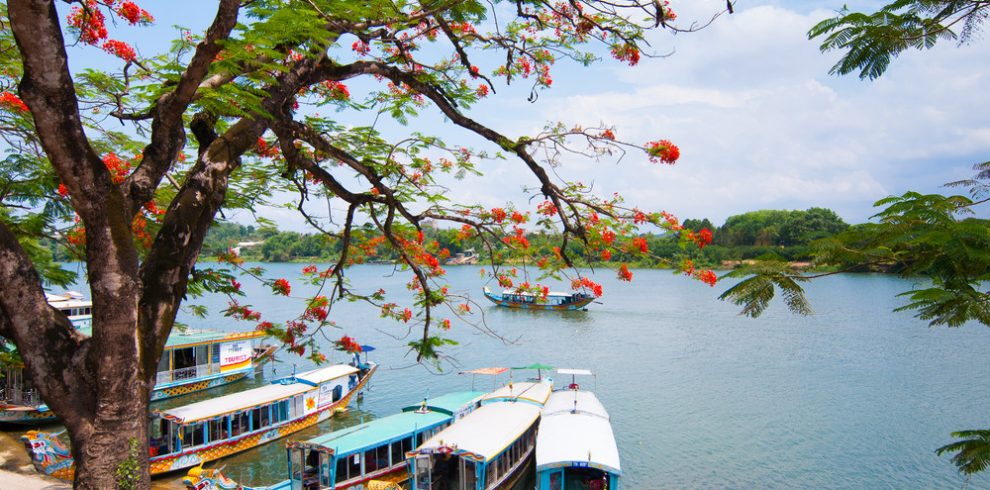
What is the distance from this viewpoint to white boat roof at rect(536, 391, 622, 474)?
35.6 ft

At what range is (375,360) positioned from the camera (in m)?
25.6

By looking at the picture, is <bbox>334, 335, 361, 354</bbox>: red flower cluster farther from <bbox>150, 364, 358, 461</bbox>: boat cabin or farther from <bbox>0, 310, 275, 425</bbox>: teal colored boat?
<bbox>0, 310, 275, 425</bbox>: teal colored boat

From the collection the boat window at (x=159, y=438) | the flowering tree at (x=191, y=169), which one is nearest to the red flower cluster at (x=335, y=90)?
the flowering tree at (x=191, y=169)

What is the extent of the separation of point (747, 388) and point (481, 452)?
13.4 metres

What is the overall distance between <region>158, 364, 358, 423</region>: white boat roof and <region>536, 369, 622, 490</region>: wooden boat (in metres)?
7.27

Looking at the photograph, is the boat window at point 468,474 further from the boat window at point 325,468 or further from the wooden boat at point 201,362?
the wooden boat at point 201,362

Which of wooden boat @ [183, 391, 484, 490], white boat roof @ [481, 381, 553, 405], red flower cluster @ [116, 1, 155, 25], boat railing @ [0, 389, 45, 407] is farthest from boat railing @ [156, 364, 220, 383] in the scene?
red flower cluster @ [116, 1, 155, 25]

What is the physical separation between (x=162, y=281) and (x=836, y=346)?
2901cm

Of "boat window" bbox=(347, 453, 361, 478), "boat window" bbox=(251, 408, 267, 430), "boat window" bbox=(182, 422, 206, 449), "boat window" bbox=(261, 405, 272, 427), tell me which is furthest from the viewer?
"boat window" bbox=(261, 405, 272, 427)

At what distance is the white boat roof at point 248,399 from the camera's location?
14.2 meters

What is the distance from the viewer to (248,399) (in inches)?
621

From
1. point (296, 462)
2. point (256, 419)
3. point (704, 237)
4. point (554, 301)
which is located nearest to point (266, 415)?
point (256, 419)

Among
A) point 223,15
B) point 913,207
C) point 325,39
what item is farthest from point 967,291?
point 223,15

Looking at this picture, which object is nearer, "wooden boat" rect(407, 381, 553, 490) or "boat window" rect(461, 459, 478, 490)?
"wooden boat" rect(407, 381, 553, 490)
